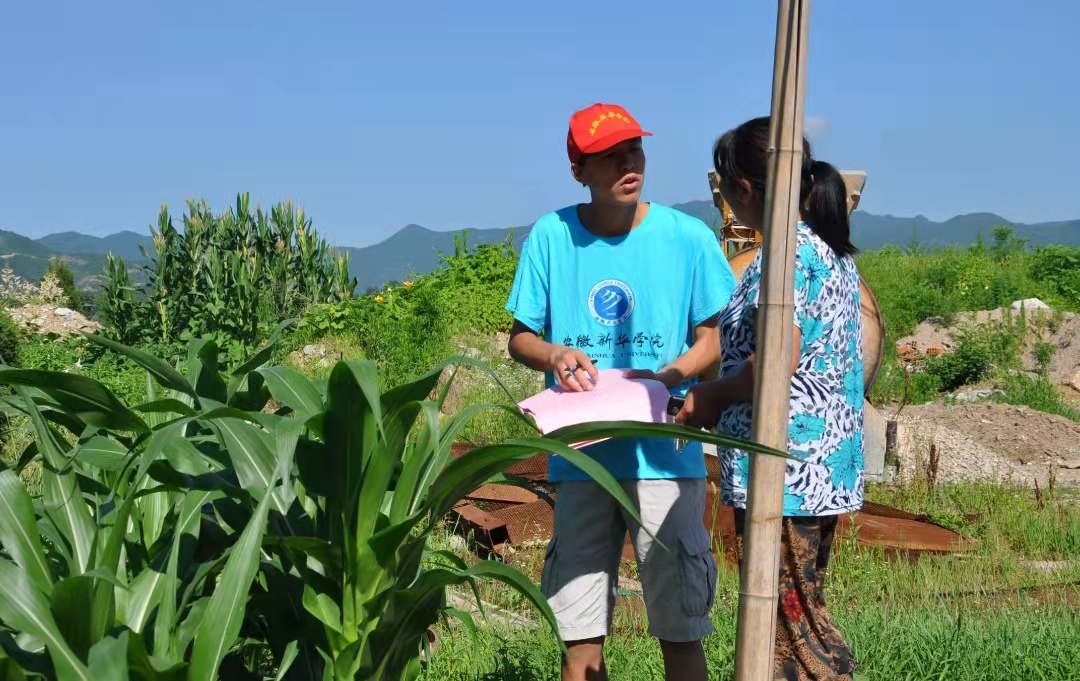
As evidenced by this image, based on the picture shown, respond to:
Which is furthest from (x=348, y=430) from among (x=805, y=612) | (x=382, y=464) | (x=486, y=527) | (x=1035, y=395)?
(x=1035, y=395)

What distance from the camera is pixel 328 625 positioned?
221 cm

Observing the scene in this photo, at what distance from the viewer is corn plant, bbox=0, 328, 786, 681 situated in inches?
79.0

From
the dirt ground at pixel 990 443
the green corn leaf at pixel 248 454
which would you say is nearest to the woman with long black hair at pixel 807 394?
the green corn leaf at pixel 248 454

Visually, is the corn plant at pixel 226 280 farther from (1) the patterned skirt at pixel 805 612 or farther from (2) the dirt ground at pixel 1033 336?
(1) the patterned skirt at pixel 805 612

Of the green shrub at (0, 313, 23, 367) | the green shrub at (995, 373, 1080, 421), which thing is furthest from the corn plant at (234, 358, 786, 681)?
the green shrub at (995, 373, 1080, 421)

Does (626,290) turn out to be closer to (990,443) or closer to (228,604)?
(228,604)

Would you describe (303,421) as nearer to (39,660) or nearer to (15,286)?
(39,660)

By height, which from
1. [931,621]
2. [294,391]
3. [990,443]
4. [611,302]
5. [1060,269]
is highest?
[1060,269]

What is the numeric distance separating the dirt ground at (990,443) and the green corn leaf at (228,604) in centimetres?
663

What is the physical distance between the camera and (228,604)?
2.00 meters

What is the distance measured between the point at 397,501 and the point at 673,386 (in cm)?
125

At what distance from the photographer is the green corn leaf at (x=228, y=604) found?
1987mm

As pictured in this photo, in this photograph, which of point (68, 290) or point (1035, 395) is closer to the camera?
point (1035, 395)

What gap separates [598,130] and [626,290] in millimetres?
461
